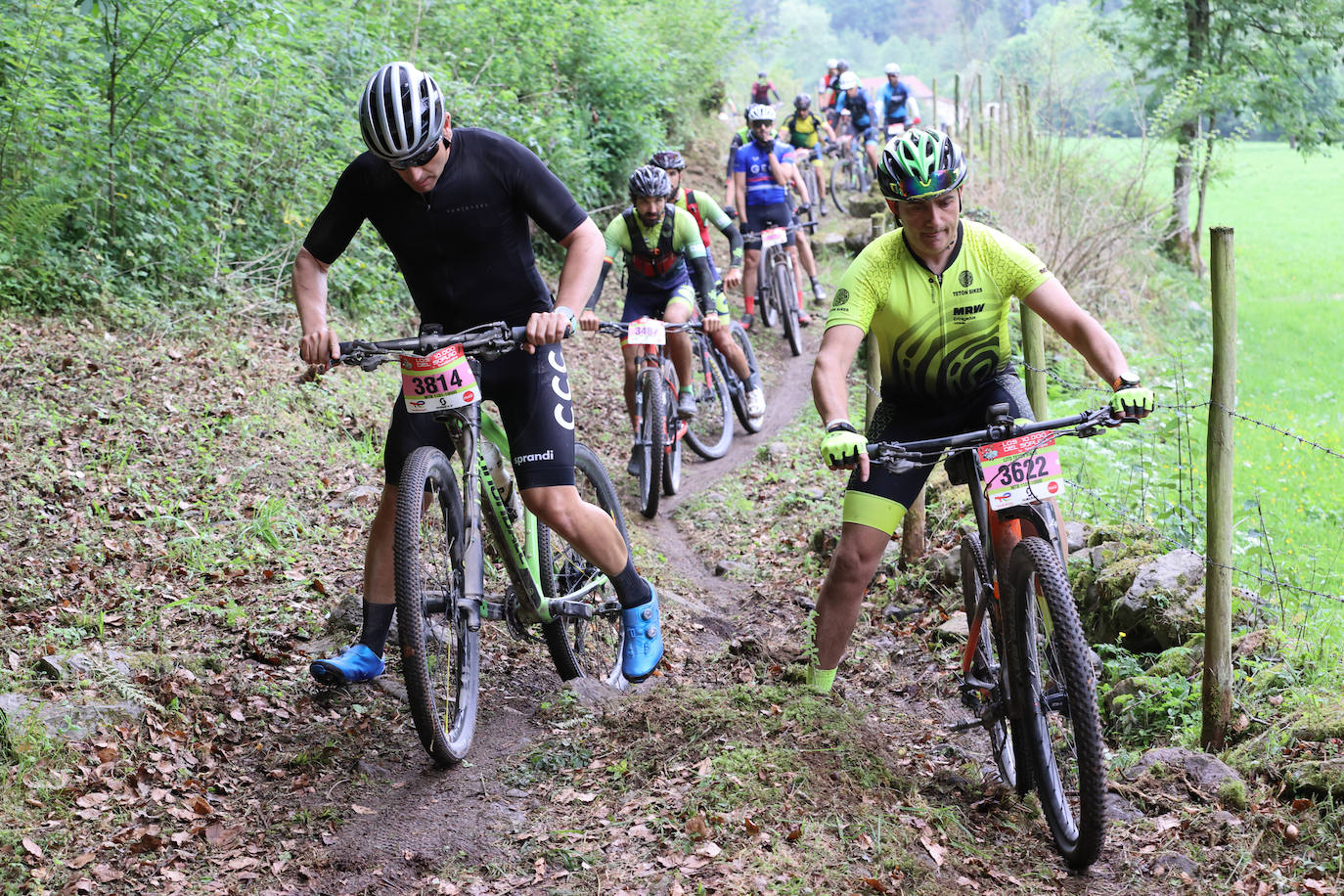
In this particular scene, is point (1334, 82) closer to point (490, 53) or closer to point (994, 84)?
point (994, 84)

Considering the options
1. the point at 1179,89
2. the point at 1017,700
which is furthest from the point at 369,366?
the point at 1179,89

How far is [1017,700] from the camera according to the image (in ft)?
13.0

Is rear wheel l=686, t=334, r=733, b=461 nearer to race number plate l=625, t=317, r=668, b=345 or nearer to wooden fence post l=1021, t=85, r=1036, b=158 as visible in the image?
race number plate l=625, t=317, r=668, b=345

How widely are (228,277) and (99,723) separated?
5765 mm

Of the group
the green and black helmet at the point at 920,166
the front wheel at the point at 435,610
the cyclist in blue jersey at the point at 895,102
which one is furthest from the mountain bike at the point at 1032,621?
the cyclist in blue jersey at the point at 895,102

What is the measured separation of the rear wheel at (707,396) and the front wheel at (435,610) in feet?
17.8

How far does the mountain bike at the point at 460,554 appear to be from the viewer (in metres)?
3.97

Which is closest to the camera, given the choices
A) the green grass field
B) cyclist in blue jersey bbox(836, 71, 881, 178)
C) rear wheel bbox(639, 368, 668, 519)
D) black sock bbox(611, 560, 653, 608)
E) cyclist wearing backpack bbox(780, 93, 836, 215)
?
black sock bbox(611, 560, 653, 608)

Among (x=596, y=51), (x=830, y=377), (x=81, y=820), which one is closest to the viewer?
(x=81, y=820)

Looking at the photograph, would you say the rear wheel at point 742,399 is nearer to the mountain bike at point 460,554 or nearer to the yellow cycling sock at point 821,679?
the mountain bike at point 460,554

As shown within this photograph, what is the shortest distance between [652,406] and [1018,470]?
477cm

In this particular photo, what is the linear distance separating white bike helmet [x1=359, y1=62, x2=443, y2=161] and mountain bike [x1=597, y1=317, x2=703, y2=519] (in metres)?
4.03

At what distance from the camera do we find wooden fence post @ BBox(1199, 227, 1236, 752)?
422 cm

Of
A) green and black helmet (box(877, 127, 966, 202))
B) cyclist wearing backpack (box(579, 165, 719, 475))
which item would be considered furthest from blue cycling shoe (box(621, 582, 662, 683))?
cyclist wearing backpack (box(579, 165, 719, 475))
